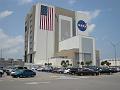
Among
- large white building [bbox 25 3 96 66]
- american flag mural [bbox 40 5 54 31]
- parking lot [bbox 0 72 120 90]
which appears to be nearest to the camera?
parking lot [bbox 0 72 120 90]

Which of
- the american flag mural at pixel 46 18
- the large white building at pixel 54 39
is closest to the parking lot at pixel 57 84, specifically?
the large white building at pixel 54 39

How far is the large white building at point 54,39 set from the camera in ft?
576

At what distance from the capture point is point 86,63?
170m

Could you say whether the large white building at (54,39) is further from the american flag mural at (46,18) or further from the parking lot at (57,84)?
the parking lot at (57,84)

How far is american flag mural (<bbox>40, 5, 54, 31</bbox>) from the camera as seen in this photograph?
580 feet

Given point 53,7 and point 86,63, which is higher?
point 53,7

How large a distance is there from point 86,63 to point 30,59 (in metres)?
46.8

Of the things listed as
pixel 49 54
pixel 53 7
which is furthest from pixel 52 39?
pixel 53 7

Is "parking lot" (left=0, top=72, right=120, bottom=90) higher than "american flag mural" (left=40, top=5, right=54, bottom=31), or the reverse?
"american flag mural" (left=40, top=5, right=54, bottom=31)

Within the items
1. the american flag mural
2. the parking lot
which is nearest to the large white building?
the american flag mural

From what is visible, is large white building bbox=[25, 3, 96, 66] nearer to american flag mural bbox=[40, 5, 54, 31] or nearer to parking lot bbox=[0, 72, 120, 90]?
american flag mural bbox=[40, 5, 54, 31]

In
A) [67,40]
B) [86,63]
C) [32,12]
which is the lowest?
[86,63]

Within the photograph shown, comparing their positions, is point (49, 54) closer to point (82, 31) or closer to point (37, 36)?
point (37, 36)

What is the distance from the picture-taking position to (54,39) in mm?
186125
